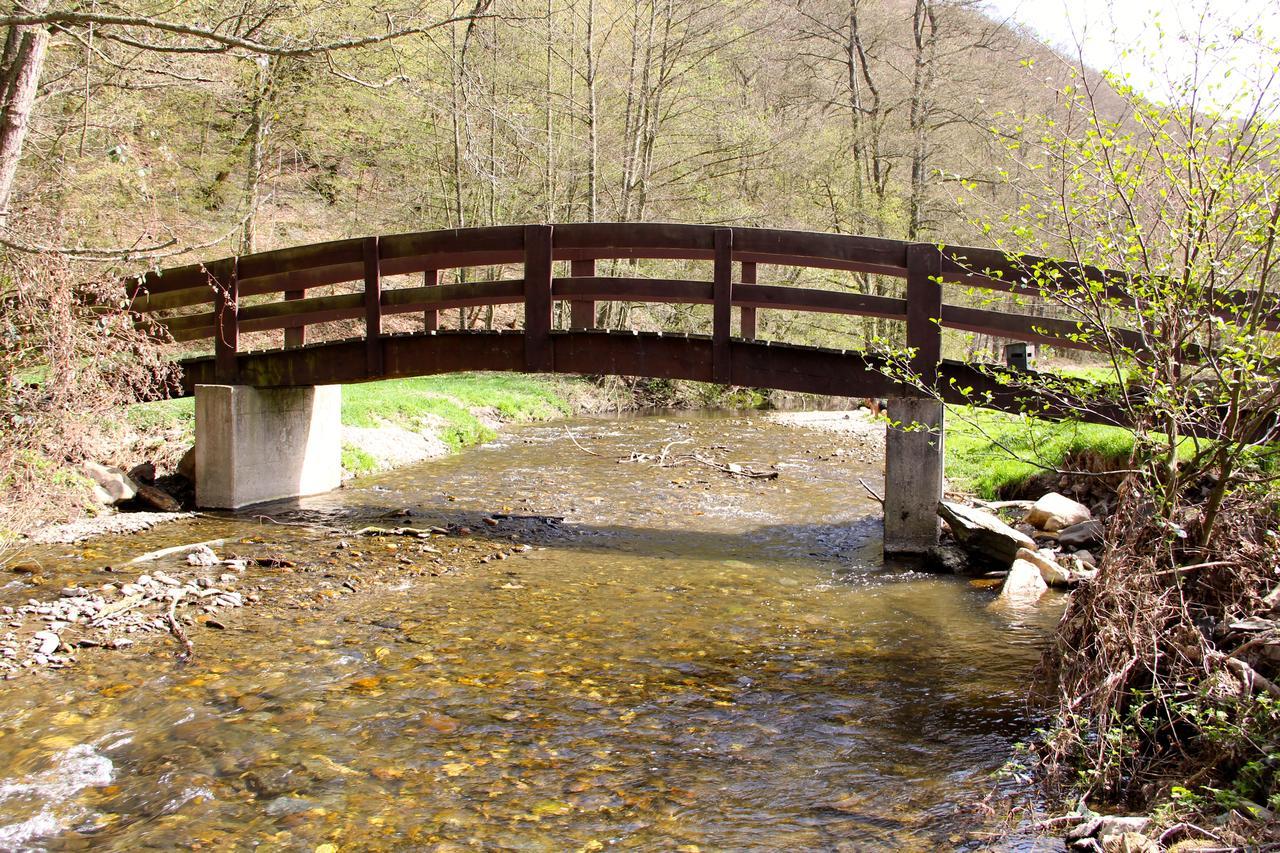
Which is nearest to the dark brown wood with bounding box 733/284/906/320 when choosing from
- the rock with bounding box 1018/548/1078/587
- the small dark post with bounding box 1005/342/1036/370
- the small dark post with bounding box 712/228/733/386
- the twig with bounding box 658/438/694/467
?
the small dark post with bounding box 712/228/733/386

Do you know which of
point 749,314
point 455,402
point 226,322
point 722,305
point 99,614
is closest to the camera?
point 99,614

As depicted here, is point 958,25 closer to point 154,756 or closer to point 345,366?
point 345,366

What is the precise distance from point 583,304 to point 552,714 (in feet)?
21.4

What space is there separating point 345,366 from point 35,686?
249 inches

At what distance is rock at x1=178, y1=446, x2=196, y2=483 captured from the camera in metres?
12.0

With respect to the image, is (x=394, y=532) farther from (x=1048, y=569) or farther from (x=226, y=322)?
(x=1048, y=569)

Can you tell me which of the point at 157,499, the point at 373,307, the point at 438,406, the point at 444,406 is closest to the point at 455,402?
the point at 444,406

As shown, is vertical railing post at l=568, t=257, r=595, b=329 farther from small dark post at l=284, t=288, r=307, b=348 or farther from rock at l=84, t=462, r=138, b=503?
rock at l=84, t=462, r=138, b=503

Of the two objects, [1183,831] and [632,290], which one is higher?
[632,290]

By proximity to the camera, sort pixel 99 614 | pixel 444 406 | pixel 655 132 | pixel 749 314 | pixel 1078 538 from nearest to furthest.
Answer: pixel 99 614 < pixel 1078 538 < pixel 749 314 < pixel 444 406 < pixel 655 132

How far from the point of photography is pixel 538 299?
35.9ft

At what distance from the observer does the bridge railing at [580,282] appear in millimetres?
9562

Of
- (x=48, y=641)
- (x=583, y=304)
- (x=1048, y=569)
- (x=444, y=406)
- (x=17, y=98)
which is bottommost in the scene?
(x=48, y=641)

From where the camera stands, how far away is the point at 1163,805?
4.05 m
